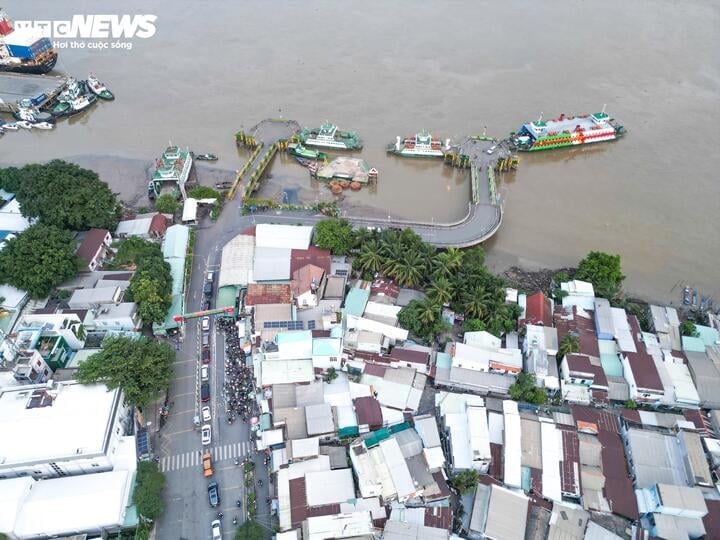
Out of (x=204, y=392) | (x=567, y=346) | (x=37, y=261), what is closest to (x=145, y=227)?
(x=37, y=261)

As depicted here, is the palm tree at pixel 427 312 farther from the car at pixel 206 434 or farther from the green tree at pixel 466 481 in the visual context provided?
the car at pixel 206 434

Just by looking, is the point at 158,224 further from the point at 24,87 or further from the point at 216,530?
the point at 24,87

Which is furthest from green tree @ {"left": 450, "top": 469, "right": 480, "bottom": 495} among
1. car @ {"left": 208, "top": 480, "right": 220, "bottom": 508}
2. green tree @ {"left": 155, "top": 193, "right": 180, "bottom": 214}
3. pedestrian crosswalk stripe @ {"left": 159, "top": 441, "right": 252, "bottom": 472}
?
green tree @ {"left": 155, "top": 193, "right": 180, "bottom": 214}

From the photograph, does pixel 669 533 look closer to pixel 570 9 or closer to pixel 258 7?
pixel 570 9

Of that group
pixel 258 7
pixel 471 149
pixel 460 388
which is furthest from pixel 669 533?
pixel 258 7

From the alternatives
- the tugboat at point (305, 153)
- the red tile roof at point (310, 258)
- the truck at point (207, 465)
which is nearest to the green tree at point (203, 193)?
the tugboat at point (305, 153)
